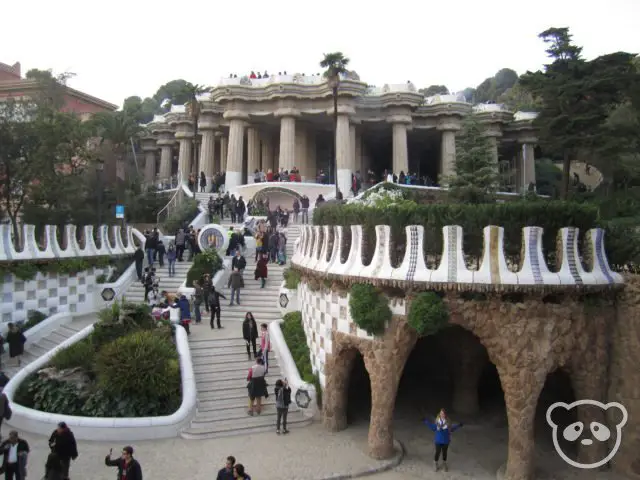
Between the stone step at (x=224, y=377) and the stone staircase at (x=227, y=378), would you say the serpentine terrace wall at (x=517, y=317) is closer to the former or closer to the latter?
the stone staircase at (x=227, y=378)

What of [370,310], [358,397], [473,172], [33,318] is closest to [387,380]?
[370,310]

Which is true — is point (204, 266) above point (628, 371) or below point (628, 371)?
above

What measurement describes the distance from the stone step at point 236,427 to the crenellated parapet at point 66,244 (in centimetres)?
947

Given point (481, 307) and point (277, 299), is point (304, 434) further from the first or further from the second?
point (277, 299)

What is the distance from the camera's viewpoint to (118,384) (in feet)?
41.3

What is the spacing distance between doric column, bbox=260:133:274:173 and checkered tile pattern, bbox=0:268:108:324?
25.1 metres

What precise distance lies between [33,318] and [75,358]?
15.6 feet

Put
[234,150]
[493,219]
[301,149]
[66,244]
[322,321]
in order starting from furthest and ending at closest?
[301,149] → [234,150] → [66,244] → [322,321] → [493,219]

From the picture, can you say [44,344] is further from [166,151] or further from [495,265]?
[166,151]

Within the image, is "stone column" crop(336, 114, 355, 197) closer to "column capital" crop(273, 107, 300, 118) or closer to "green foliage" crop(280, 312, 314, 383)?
"column capital" crop(273, 107, 300, 118)

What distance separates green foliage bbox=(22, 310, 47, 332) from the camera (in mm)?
17297

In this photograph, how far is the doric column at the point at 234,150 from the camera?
3712cm

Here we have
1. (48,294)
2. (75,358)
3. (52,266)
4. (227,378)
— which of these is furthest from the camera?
(52,266)

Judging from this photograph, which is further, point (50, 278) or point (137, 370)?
point (50, 278)
